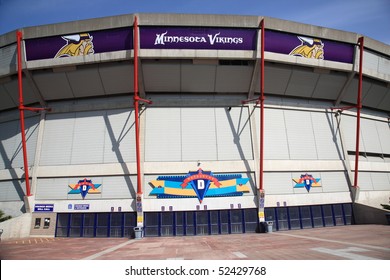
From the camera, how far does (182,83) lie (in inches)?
1033

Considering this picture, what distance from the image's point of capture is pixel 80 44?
80.9 feet

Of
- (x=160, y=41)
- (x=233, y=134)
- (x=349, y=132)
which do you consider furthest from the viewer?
(x=349, y=132)

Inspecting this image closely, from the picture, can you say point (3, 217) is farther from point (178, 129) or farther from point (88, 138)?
point (178, 129)

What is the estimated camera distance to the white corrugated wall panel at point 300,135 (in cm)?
2686

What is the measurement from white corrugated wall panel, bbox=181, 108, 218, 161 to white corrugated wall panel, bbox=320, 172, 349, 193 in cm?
1354

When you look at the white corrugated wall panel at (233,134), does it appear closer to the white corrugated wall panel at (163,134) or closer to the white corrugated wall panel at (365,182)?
the white corrugated wall panel at (163,134)

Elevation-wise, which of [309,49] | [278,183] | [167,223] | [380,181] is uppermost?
[309,49]

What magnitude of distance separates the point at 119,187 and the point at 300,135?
2224 cm

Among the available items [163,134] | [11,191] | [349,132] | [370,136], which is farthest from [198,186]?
[370,136]

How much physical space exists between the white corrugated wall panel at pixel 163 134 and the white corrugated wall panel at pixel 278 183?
10250 millimetres

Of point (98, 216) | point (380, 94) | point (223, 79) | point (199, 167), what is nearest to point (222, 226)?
point (199, 167)

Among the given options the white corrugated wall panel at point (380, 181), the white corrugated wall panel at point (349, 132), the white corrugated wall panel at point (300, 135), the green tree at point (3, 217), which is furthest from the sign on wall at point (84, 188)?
the white corrugated wall panel at point (380, 181)

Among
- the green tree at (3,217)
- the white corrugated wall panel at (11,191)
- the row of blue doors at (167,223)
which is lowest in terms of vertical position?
the row of blue doors at (167,223)

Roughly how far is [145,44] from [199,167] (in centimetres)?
1455
